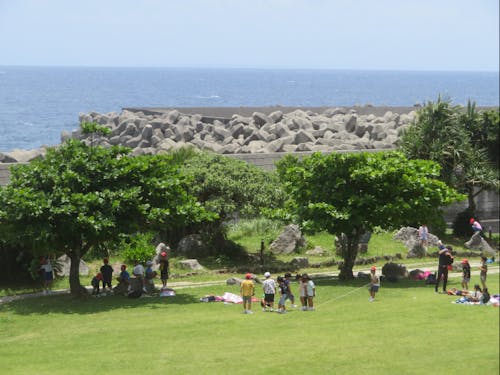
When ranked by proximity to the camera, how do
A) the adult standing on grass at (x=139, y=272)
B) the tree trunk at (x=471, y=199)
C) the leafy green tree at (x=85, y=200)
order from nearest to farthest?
the leafy green tree at (x=85, y=200) → the adult standing on grass at (x=139, y=272) → the tree trunk at (x=471, y=199)

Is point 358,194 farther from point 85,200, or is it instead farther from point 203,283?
point 85,200

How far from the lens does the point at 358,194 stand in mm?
32594

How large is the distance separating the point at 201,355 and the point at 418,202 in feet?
51.1

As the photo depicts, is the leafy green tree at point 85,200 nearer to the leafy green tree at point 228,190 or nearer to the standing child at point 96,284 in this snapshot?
the standing child at point 96,284

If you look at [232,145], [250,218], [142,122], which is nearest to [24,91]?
[142,122]

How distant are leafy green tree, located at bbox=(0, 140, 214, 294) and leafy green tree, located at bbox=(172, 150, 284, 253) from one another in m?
7.63

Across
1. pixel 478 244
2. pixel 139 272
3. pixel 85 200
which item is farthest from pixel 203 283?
pixel 478 244

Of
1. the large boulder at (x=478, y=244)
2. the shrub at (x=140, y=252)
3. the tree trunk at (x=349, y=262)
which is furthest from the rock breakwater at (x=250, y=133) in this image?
the tree trunk at (x=349, y=262)

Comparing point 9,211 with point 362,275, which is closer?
point 9,211

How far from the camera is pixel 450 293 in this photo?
22562 millimetres

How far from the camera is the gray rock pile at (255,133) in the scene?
207ft

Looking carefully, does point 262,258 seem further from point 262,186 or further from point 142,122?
point 142,122

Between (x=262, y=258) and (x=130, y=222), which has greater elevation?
(x=130, y=222)

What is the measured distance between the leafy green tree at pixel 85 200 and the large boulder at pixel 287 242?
1018 centimetres
